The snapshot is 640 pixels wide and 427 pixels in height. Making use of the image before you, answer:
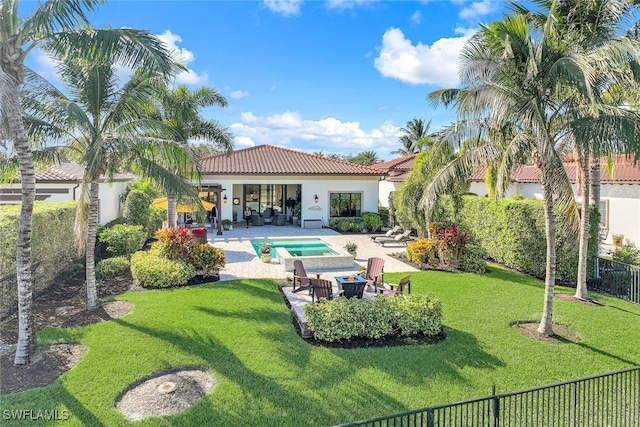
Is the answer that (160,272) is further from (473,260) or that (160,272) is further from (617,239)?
(617,239)

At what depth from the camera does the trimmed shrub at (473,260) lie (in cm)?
1578

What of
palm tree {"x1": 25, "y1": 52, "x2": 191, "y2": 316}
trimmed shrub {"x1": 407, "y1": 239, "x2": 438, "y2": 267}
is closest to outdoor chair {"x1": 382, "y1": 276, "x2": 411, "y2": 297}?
trimmed shrub {"x1": 407, "y1": 239, "x2": 438, "y2": 267}

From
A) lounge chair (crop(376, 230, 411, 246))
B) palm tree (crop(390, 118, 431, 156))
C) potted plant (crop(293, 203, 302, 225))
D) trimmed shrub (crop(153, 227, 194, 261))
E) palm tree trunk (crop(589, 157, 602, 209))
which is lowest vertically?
lounge chair (crop(376, 230, 411, 246))

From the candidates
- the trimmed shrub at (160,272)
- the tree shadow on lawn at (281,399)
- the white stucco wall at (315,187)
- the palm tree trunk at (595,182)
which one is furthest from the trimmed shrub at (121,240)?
the palm tree trunk at (595,182)

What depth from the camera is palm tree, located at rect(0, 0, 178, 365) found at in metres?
6.79

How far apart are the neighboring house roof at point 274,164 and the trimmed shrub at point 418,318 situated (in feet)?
67.3

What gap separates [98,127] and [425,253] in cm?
1357

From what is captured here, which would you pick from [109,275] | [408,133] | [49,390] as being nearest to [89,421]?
[49,390]

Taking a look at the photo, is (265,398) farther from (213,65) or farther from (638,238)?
(638,238)

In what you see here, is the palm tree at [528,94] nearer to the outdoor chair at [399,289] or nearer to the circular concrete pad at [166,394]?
the outdoor chair at [399,289]

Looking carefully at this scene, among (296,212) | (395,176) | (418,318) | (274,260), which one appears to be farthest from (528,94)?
(395,176)

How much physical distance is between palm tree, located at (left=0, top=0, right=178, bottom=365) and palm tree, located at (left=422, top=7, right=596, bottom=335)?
7.61 m

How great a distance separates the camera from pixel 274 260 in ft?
58.6

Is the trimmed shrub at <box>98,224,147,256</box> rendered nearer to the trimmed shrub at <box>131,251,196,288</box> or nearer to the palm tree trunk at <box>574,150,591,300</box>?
the trimmed shrub at <box>131,251,196,288</box>
